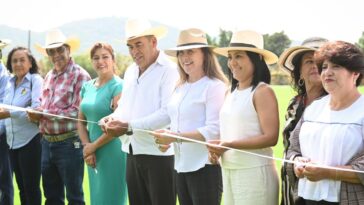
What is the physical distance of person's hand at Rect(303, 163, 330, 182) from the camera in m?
2.76

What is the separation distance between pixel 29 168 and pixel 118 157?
112 cm

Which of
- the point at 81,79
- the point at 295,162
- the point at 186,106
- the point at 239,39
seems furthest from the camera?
the point at 81,79

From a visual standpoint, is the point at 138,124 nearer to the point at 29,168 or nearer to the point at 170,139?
the point at 170,139

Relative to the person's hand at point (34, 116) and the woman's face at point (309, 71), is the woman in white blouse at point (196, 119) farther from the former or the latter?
the person's hand at point (34, 116)

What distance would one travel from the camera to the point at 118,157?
4727 mm

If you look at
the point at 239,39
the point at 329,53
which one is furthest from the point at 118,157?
the point at 329,53

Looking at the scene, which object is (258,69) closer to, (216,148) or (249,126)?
(249,126)

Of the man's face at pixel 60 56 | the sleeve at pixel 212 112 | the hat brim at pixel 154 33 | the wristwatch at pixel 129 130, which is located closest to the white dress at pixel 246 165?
the sleeve at pixel 212 112

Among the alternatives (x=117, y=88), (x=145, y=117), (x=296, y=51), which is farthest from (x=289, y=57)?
(x=117, y=88)

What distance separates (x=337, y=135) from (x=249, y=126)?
0.74m

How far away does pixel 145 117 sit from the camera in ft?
13.7

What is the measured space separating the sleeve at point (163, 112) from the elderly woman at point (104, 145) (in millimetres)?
563

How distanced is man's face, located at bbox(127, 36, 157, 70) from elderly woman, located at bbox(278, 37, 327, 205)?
1257 mm

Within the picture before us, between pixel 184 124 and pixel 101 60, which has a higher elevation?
pixel 101 60
